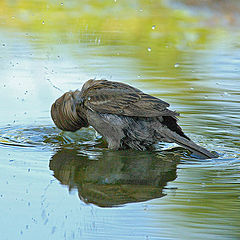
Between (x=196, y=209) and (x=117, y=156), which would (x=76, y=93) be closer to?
(x=117, y=156)

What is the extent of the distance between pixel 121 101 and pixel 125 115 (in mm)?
160

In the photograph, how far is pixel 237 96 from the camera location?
895cm

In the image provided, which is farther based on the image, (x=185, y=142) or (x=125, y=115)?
(x=125, y=115)

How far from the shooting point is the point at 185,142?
6727 mm

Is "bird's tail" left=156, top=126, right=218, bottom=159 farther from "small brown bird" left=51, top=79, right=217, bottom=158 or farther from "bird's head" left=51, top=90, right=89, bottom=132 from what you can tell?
"bird's head" left=51, top=90, right=89, bottom=132

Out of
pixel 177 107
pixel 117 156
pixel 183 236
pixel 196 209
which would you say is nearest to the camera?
pixel 183 236

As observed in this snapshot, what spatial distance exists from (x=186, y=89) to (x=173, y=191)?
4.12 metres

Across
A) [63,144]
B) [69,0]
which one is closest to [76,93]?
[63,144]

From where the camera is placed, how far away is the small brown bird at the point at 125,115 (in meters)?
6.96

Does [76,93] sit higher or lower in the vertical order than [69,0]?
higher

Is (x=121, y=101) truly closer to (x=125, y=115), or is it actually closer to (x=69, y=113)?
(x=125, y=115)

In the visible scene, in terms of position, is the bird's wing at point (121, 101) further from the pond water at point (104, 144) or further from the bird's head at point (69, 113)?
the pond water at point (104, 144)

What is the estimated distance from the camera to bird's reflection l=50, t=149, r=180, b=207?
17.1ft

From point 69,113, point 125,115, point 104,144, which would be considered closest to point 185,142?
point 125,115
